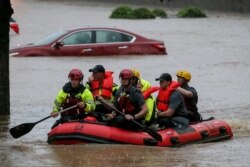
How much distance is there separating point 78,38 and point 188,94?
1511cm

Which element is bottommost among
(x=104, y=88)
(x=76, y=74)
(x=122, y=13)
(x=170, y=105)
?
(x=122, y=13)

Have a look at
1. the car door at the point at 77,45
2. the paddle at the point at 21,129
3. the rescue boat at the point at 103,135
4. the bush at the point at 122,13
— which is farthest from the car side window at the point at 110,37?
the bush at the point at 122,13

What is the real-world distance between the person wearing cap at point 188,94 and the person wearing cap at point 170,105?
0.45 m

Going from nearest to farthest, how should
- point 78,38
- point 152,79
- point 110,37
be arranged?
point 152,79, point 78,38, point 110,37

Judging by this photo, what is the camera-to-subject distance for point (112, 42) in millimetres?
32469

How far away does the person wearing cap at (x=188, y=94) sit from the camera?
16.8 m

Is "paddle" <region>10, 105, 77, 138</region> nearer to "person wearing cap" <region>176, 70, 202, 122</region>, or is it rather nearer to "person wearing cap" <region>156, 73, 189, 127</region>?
"person wearing cap" <region>156, 73, 189, 127</region>

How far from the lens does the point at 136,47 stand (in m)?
32.9

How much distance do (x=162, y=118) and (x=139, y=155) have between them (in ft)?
6.78

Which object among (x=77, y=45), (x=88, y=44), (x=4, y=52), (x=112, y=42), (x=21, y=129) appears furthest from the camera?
(x=112, y=42)

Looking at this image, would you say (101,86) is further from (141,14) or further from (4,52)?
(141,14)

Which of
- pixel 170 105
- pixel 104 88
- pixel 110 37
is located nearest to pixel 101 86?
pixel 104 88

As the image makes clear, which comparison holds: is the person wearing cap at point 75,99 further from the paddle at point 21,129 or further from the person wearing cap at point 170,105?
the person wearing cap at point 170,105

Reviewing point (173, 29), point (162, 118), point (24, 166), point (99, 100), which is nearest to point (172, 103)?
point (162, 118)
